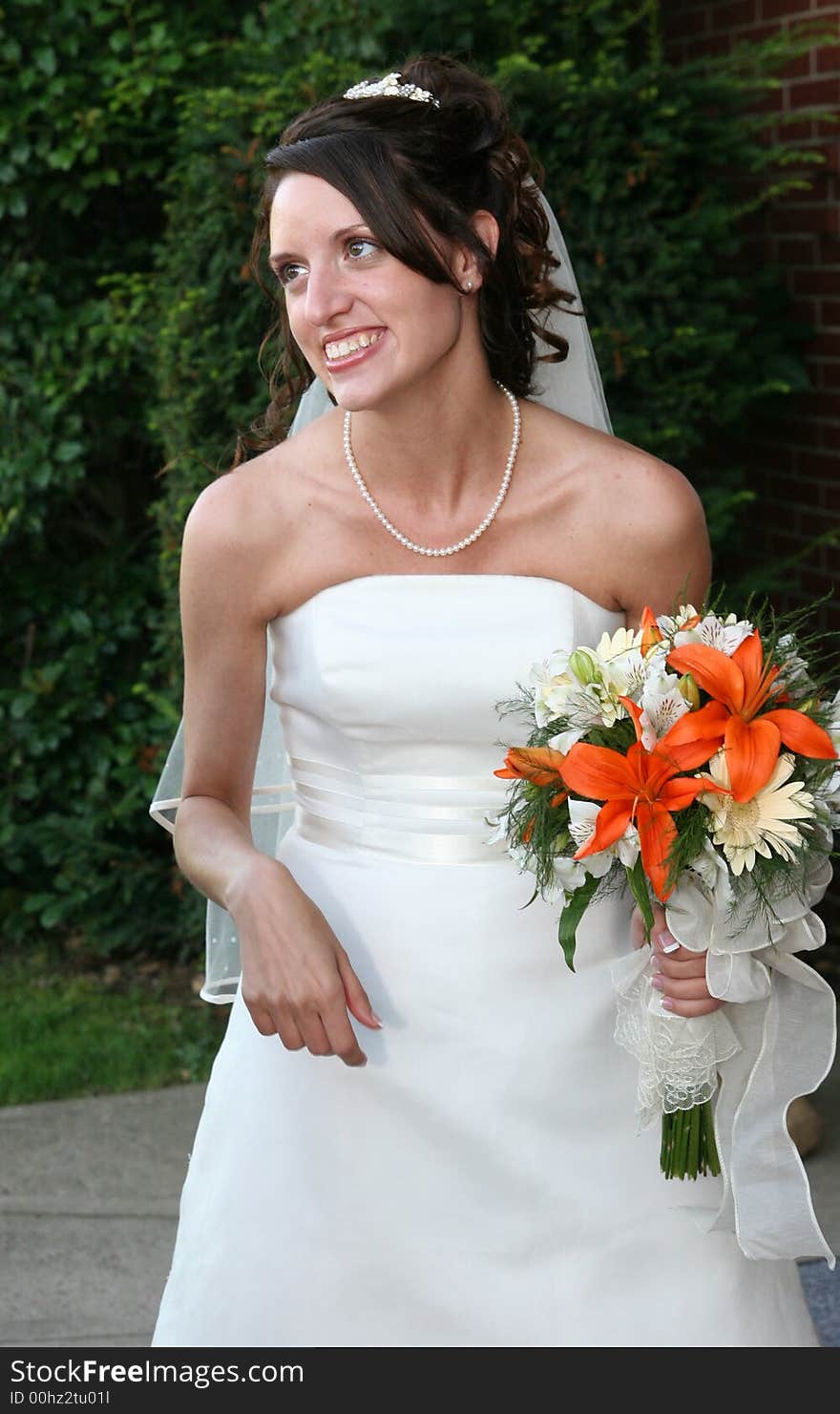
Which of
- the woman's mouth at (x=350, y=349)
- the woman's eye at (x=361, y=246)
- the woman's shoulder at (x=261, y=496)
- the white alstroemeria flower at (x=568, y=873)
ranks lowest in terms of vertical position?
the white alstroemeria flower at (x=568, y=873)

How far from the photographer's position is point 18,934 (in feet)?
20.9

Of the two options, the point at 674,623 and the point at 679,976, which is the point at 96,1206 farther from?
the point at 674,623

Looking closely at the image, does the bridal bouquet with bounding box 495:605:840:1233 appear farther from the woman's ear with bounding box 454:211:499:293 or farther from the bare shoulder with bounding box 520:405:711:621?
the woman's ear with bounding box 454:211:499:293

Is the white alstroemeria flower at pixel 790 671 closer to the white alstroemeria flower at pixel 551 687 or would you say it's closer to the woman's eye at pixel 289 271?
the white alstroemeria flower at pixel 551 687

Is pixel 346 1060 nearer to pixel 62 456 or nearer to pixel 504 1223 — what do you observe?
pixel 504 1223

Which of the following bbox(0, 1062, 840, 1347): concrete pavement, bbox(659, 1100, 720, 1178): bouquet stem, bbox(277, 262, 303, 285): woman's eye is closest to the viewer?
bbox(659, 1100, 720, 1178): bouquet stem

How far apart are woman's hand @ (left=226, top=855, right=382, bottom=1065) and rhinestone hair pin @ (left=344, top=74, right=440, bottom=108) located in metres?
1.11

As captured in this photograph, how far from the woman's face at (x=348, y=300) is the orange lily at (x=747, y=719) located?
0.62m

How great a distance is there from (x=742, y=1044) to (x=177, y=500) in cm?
318

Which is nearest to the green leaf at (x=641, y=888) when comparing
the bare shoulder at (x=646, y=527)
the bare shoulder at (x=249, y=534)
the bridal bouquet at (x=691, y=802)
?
the bridal bouquet at (x=691, y=802)

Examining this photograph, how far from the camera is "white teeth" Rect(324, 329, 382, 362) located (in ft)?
7.73

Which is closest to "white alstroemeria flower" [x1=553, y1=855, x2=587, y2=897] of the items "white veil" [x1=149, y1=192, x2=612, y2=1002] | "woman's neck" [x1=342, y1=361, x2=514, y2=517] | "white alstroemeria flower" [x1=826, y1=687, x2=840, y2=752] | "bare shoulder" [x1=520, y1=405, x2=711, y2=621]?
"white alstroemeria flower" [x1=826, y1=687, x2=840, y2=752]

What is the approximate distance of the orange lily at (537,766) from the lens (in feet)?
6.82

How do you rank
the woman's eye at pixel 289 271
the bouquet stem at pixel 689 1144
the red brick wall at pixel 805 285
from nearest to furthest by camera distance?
the bouquet stem at pixel 689 1144 → the woman's eye at pixel 289 271 → the red brick wall at pixel 805 285
